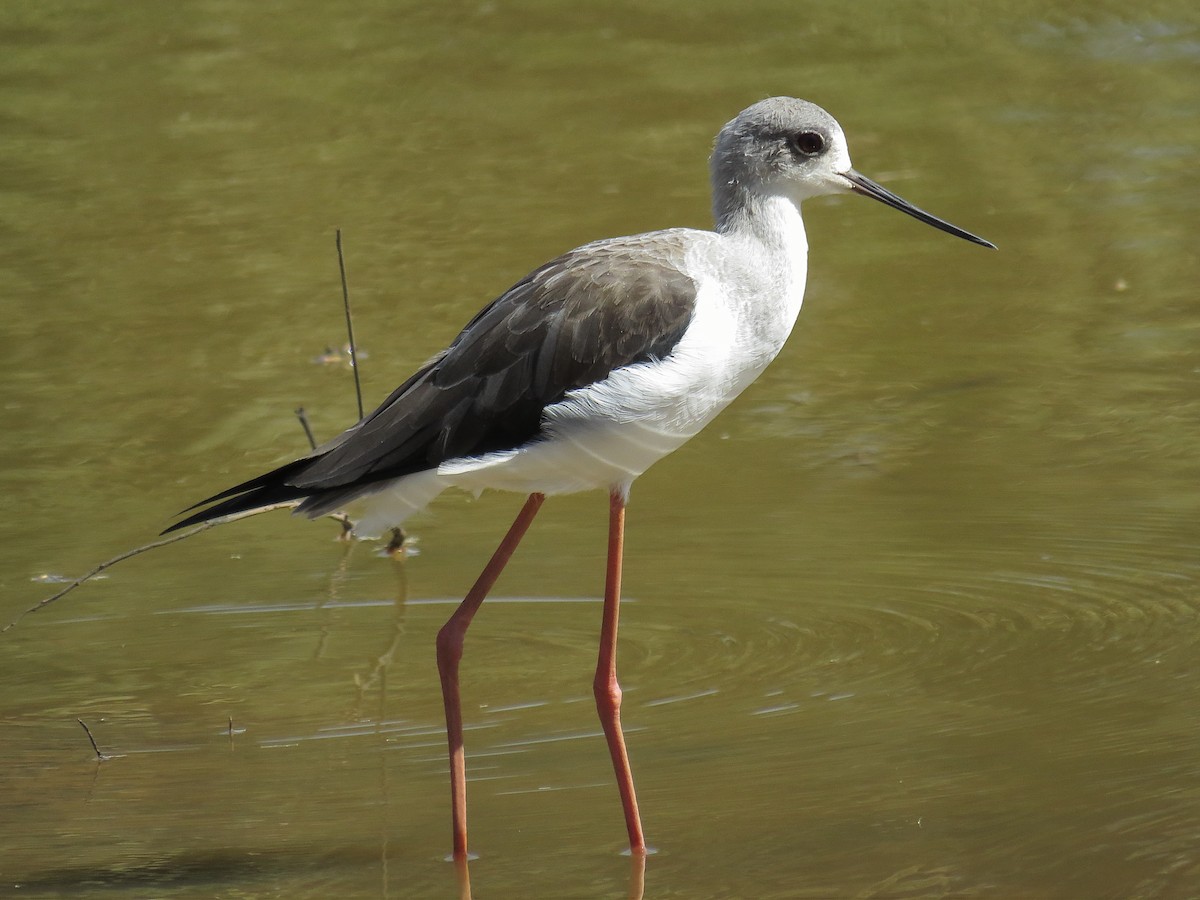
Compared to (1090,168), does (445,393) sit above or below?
above

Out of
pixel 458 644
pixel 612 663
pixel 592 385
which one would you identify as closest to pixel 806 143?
pixel 592 385

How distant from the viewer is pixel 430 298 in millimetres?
9328

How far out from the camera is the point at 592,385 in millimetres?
5047

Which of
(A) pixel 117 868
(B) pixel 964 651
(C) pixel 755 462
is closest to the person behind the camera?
(A) pixel 117 868

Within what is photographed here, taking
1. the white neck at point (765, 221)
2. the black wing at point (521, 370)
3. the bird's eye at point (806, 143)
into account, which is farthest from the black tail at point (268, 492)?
the bird's eye at point (806, 143)

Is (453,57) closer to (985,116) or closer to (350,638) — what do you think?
(985,116)

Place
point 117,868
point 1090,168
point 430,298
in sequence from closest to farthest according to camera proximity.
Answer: point 117,868, point 430,298, point 1090,168

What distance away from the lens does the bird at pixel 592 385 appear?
5.01 meters

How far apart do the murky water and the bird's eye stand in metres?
1.53

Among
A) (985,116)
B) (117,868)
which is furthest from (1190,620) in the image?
(985,116)

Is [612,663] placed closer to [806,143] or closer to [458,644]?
[458,644]

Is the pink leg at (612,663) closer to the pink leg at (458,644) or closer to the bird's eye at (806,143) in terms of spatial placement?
the pink leg at (458,644)

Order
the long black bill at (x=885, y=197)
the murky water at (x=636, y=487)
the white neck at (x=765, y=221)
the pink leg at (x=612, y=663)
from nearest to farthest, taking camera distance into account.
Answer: the murky water at (x=636, y=487) → the pink leg at (x=612, y=663) → the white neck at (x=765, y=221) → the long black bill at (x=885, y=197)

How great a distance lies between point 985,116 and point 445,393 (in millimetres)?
6966
